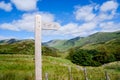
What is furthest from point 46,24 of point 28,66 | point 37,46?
point 28,66

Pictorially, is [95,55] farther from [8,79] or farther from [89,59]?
[8,79]

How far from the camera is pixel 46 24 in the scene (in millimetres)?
7801

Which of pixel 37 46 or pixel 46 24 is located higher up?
pixel 46 24

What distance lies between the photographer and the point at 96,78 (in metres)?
17.3

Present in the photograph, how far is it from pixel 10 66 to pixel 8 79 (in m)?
16.6

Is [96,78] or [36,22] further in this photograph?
[96,78]

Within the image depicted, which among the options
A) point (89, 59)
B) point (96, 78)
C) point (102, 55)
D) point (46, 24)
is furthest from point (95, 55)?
point (46, 24)

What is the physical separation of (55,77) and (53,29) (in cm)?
931

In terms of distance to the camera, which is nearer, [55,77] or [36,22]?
[36,22]

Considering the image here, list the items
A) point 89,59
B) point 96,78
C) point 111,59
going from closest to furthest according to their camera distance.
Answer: point 96,78, point 89,59, point 111,59

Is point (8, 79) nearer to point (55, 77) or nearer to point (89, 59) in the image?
point (55, 77)

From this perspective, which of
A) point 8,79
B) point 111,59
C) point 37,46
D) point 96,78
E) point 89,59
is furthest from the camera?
point 111,59

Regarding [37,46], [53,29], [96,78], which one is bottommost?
[96,78]

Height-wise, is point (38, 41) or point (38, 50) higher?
point (38, 41)
